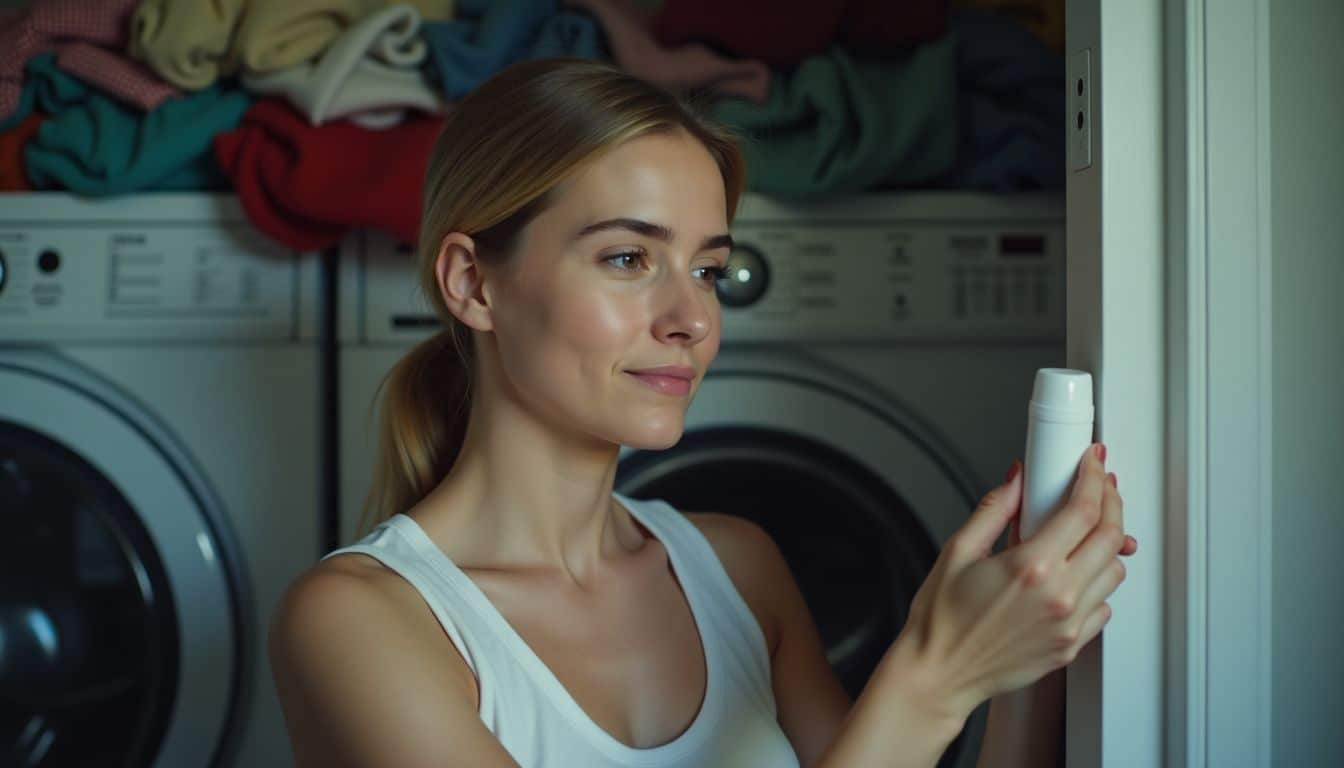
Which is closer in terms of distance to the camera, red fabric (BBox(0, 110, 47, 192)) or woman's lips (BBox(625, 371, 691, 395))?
woman's lips (BBox(625, 371, 691, 395))

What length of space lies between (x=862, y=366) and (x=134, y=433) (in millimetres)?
884

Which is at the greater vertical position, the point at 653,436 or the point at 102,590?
the point at 653,436

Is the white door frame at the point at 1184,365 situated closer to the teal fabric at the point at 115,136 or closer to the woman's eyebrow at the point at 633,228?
the woman's eyebrow at the point at 633,228

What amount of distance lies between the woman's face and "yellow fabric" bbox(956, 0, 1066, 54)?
30.0 inches

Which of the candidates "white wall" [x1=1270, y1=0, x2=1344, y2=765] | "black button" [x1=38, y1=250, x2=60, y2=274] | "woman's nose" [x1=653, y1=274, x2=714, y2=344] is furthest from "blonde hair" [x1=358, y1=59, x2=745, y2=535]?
"black button" [x1=38, y1=250, x2=60, y2=274]

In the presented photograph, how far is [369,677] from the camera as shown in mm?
761

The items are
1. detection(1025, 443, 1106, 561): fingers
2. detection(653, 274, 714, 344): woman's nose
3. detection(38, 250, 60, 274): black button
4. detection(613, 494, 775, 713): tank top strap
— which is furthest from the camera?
detection(38, 250, 60, 274): black button

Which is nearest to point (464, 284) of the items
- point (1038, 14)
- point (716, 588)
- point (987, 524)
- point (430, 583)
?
point (430, 583)

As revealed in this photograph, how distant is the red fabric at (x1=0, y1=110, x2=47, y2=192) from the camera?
1.43 m

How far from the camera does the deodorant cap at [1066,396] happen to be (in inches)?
25.5

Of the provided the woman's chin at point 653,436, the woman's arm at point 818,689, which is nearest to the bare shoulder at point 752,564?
the woman's arm at point 818,689

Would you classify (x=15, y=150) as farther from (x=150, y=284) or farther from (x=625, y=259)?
(x=625, y=259)

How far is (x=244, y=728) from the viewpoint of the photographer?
141 cm

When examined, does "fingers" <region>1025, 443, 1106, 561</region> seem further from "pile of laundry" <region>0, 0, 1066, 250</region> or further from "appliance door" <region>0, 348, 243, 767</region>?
"appliance door" <region>0, 348, 243, 767</region>
